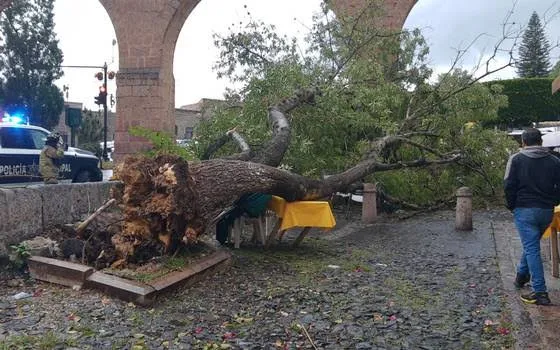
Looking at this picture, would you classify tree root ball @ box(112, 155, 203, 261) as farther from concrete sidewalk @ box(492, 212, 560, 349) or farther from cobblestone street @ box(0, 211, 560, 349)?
concrete sidewalk @ box(492, 212, 560, 349)

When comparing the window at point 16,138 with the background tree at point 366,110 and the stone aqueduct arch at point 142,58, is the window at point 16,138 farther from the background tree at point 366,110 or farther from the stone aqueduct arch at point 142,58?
the background tree at point 366,110

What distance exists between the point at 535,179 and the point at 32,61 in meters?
32.3

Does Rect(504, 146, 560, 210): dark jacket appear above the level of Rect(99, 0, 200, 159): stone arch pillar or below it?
below

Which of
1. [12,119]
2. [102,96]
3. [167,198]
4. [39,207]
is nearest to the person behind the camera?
[167,198]

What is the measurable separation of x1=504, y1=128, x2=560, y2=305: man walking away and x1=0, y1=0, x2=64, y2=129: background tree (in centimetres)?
3042

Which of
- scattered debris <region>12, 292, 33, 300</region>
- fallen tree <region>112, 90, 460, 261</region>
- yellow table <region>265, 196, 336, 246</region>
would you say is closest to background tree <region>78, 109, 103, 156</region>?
yellow table <region>265, 196, 336, 246</region>

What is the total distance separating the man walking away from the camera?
468 cm

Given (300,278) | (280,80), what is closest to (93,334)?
(300,278)

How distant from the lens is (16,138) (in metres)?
12.2

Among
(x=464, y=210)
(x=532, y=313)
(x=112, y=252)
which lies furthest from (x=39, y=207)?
(x=464, y=210)

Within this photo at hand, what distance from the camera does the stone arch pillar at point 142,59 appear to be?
Result: 50.4 ft

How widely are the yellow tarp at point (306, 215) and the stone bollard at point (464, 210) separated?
9.17 ft

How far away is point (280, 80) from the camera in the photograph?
966 cm

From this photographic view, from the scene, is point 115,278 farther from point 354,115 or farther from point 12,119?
point 12,119
